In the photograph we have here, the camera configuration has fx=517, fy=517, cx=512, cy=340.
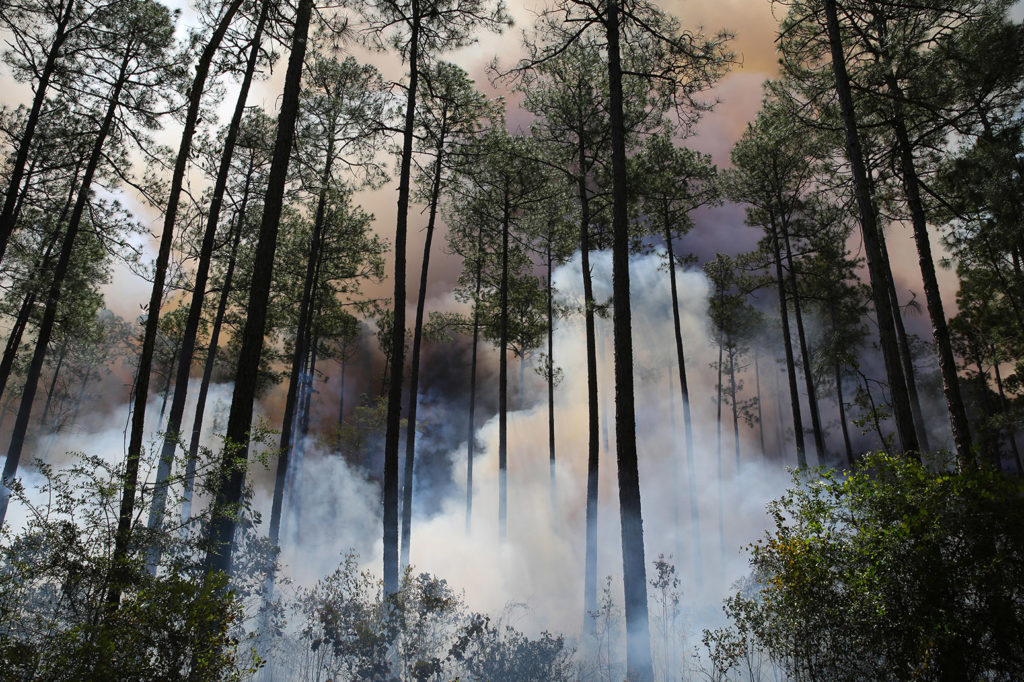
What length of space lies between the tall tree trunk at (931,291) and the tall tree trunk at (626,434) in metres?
5.40

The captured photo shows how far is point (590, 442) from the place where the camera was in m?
13.6

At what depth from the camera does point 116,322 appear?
3875 centimetres

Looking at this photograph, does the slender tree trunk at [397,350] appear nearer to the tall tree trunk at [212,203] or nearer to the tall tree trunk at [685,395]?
the tall tree trunk at [212,203]

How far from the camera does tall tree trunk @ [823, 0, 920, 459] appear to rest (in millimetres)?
8023

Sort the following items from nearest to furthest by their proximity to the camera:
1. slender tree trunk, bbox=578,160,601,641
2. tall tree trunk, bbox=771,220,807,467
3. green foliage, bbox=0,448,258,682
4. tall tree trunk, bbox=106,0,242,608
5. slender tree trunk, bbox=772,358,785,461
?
1. green foliage, bbox=0,448,258,682
2. tall tree trunk, bbox=106,0,242,608
3. slender tree trunk, bbox=578,160,601,641
4. tall tree trunk, bbox=771,220,807,467
5. slender tree trunk, bbox=772,358,785,461

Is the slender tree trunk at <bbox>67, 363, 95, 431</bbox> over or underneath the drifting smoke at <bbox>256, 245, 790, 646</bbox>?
over

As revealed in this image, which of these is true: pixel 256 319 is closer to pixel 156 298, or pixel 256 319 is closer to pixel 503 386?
pixel 156 298

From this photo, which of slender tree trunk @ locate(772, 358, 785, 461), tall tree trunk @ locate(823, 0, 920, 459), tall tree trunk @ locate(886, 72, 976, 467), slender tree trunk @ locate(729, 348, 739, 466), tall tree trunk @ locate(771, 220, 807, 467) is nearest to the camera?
tall tree trunk @ locate(823, 0, 920, 459)

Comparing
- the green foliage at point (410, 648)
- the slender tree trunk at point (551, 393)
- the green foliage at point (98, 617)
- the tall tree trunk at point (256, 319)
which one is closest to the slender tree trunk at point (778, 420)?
the slender tree trunk at point (551, 393)

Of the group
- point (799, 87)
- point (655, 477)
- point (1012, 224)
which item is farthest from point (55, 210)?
point (1012, 224)

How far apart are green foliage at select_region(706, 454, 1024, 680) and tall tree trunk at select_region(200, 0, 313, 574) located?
627cm

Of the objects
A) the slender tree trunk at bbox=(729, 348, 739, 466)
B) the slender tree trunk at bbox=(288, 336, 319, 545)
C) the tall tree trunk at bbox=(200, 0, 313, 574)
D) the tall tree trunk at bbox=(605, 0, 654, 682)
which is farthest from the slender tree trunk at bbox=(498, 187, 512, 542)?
the slender tree trunk at bbox=(729, 348, 739, 466)

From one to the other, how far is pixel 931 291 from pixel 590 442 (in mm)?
8062

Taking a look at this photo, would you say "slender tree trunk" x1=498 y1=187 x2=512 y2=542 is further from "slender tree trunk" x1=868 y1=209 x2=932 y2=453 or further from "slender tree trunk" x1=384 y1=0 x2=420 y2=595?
"slender tree trunk" x1=868 y1=209 x2=932 y2=453
